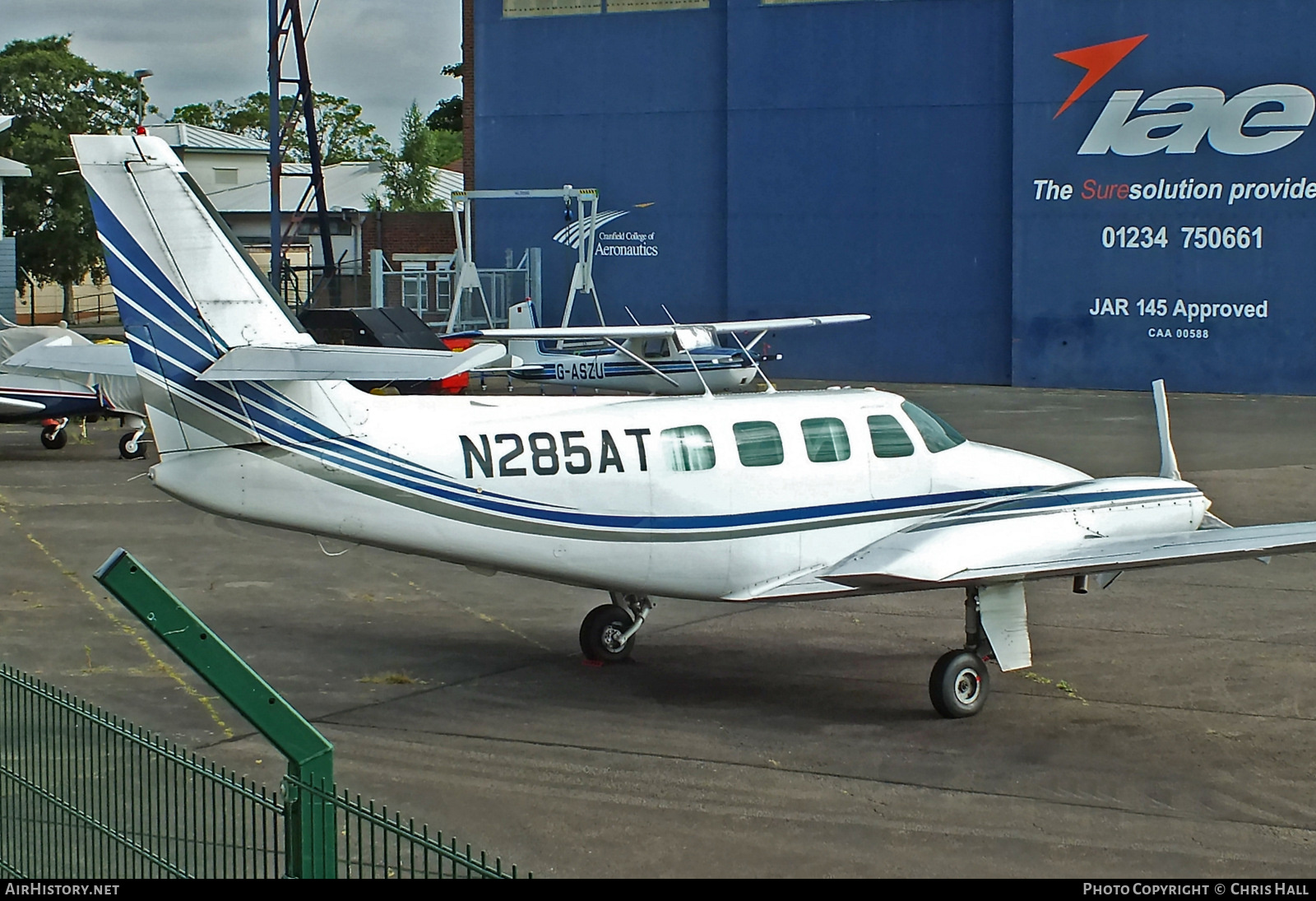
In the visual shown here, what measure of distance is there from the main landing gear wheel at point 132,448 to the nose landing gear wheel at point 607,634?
53.8 feet

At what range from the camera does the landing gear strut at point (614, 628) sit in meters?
13.0

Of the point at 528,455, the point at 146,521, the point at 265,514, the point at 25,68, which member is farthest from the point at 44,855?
the point at 25,68

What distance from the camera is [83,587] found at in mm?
16094

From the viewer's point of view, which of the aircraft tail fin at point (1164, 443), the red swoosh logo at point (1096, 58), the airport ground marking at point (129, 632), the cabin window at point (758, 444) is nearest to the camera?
the airport ground marking at point (129, 632)

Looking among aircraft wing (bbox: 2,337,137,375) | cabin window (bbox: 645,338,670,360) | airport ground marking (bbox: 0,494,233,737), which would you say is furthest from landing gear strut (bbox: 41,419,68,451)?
aircraft wing (bbox: 2,337,137,375)

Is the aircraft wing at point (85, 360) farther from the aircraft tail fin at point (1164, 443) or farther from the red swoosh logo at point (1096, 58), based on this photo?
the red swoosh logo at point (1096, 58)

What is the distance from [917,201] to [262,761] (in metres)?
35.1

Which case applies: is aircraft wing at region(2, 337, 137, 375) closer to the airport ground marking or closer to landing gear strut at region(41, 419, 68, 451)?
the airport ground marking

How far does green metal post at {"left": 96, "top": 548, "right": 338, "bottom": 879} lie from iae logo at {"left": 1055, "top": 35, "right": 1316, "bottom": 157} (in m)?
38.7

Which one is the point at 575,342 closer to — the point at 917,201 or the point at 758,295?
the point at 758,295

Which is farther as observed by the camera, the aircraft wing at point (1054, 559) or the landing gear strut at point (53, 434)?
the landing gear strut at point (53, 434)

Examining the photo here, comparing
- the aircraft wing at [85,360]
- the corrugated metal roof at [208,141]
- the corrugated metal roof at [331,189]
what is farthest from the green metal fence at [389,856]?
the corrugated metal roof at [208,141]

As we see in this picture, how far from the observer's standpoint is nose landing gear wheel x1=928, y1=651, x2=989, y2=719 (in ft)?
37.3

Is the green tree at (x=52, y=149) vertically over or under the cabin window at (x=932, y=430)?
over
